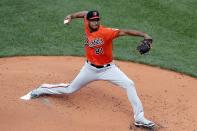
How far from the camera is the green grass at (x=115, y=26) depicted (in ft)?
34.2

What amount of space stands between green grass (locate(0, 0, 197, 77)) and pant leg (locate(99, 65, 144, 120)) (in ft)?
8.27

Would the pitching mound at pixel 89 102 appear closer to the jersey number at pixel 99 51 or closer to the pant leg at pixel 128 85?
the pant leg at pixel 128 85

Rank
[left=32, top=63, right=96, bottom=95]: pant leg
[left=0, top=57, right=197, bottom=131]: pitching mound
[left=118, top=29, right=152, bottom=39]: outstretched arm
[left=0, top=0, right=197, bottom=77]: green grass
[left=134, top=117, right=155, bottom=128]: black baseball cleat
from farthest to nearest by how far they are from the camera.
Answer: [left=0, top=0, right=197, bottom=77]: green grass → [left=32, top=63, right=96, bottom=95]: pant leg → [left=0, top=57, right=197, bottom=131]: pitching mound → [left=134, top=117, right=155, bottom=128]: black baseball cleat → [left=118, top=29, right=152, bottom=39]: outstretched arm

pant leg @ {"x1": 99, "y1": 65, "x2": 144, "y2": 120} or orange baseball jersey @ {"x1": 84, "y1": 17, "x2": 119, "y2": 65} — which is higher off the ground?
orange baseball jersey @ {"x1": 84, "y1": 17, "x2": 119, "y2": 65}

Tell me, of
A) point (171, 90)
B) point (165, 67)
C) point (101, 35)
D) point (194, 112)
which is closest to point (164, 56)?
point (165, 67)

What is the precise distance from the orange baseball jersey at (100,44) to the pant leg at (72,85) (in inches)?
8.1

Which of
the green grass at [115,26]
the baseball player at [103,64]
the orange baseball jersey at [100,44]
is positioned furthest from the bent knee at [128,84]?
the green grass at [115,26]

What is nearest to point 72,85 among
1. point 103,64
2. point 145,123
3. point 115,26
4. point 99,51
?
point 103,64

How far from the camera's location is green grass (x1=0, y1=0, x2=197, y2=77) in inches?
411

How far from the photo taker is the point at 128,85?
24.2 feet

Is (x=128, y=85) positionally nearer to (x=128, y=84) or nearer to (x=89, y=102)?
(x=128, y=84)

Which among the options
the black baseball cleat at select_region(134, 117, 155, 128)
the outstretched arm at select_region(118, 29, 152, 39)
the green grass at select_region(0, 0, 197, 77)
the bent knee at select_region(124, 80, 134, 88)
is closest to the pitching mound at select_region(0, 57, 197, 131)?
the black baseball cleat at select_region(134, 117, 155, 128)

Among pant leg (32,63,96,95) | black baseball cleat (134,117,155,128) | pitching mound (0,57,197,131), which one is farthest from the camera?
pant leg (32,63,96,95)

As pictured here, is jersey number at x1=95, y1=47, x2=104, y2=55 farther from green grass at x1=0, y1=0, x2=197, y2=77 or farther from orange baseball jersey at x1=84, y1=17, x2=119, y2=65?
green grass at x1=0, y1=0, x2=197, y2=77
